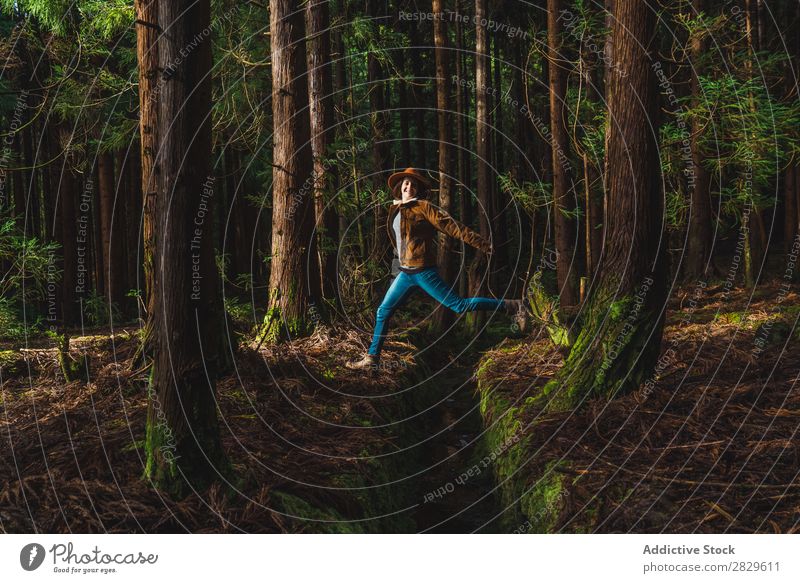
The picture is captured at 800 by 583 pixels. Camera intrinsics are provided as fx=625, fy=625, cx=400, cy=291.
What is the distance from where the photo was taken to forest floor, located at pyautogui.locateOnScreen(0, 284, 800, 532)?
3814mm

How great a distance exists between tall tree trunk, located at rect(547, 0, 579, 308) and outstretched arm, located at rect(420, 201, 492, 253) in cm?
404

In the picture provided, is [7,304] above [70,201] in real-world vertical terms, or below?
below

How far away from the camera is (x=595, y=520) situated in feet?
13.1

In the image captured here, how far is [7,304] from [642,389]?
727cm

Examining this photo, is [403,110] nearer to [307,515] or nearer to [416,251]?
[416,251]

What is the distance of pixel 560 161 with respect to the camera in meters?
10.8

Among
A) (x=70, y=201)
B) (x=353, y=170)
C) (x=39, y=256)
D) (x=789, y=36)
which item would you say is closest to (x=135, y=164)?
(x=70, y=201)

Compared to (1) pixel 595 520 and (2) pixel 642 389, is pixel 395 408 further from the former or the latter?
(1) pixel 595 520

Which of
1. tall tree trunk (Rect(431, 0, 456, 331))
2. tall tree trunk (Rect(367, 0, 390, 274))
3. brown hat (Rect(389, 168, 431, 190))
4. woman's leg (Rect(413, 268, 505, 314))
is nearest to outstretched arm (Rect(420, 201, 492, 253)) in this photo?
brown hat (Rect(389, 168, 431, 190))

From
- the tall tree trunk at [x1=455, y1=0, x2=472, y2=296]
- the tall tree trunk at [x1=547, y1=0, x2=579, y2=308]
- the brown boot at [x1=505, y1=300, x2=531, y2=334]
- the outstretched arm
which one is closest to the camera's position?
the outstretched arm

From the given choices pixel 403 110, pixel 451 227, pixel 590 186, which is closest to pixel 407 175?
pixel 451 227

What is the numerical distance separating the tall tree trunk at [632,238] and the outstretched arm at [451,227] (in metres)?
1.64

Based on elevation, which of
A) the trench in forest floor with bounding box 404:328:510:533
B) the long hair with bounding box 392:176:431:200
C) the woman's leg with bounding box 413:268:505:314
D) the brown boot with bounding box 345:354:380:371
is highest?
the long hair with bounding box 392:176:431:200

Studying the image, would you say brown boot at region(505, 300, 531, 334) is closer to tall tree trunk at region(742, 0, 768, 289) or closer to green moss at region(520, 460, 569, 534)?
green moss at region(520, 460, 569, 534)
